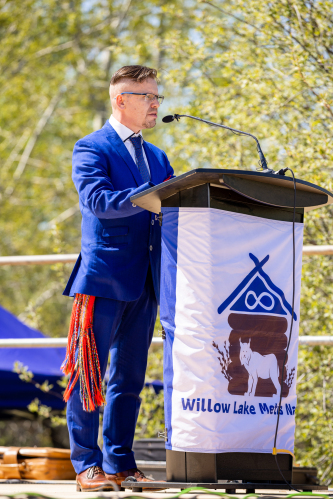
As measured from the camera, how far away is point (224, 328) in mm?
2094

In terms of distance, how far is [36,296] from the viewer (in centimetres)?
1419

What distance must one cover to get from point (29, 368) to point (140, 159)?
3088mm

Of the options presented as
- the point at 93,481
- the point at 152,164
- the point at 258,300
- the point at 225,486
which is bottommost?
the point at 93,481

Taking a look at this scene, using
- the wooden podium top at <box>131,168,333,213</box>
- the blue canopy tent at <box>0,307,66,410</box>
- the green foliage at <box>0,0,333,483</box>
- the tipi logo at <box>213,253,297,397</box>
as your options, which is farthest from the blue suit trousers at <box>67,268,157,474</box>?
the blue canopy tent at <box>0,307,66,410</box>

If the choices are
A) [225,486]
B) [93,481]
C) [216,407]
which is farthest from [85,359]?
[225,486]

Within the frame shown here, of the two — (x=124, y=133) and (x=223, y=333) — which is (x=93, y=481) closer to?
(x=223, y=333)

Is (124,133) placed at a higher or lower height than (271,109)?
lower

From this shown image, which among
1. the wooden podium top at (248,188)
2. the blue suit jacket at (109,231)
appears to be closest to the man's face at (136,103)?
the blue suit jacket at (109,231)

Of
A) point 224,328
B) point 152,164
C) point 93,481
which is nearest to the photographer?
point 224,328

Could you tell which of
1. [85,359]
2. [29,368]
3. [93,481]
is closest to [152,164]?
[85,359]

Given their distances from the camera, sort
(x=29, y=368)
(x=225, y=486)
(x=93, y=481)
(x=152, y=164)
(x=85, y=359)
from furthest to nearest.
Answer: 1. (x=29, y=368)
2. (x=152, y=164)
3. (x=85, y=359)
4. (x=93, y=481)
5. (x=225, y=486)

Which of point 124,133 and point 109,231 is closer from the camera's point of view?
point 109,231

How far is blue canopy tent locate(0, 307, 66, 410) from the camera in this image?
5.31 m

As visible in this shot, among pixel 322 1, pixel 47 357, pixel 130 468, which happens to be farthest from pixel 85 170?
pixel 47 357
